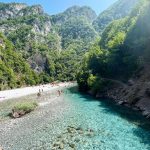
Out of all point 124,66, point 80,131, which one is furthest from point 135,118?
point 124,66

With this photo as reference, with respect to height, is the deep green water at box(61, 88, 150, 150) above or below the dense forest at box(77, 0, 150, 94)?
below

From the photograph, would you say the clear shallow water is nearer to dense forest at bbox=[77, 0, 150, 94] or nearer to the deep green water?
the deep green water

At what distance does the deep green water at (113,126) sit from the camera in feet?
136

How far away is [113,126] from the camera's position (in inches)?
2072

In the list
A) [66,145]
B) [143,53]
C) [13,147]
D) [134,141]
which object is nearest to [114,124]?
[134,141]

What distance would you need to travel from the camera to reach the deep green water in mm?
41375

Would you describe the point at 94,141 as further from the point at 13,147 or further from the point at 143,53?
the point at 143,53

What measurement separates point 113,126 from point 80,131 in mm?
6864

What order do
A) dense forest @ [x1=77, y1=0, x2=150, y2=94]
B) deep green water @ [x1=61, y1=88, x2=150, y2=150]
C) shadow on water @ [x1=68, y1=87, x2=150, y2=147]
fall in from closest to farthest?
deep green water @ [x1=61, y1=88, x2=150, y2=150] → shadow on water @ [x1=68, y1=87, x2=150, y2=147] → dense forest @ [x1=77, y1=0, x2=150, y2=94]

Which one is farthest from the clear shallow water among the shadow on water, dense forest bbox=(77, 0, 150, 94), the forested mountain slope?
dense forest bbox=(77, 0, 150, 94)

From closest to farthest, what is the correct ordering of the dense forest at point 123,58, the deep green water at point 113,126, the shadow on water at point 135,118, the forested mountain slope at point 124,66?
1. the deep green water at point 113,126
2. the shadow on water at point 135,118
3. the forested mountain slope at point 124,66
4. the dense forest at point 123,58

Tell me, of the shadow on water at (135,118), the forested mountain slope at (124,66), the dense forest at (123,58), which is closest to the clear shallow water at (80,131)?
the shadow on water at (135,118)

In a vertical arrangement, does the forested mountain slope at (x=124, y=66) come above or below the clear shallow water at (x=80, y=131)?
above

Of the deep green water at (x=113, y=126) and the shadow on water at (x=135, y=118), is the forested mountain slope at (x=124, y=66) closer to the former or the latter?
the shadow on water at (x=135, y=118)
